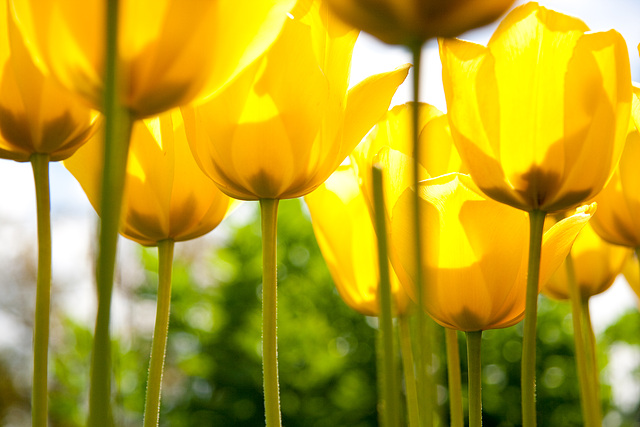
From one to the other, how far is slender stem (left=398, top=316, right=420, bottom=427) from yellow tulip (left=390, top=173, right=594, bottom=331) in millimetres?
41

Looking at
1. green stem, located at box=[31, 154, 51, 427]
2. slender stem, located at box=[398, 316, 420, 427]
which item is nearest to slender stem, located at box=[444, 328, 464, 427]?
slender stem, located at box=[398, 316, 420, 427]

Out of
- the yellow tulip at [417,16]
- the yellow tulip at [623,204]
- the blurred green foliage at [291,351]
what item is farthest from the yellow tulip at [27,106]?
the blurred green foliage at [291,351]

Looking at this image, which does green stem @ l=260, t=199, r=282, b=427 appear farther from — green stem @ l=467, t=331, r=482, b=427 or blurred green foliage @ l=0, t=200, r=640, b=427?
blurred green foliage @ l=0, t=200, r=640, b=427

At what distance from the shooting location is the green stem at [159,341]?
254mm

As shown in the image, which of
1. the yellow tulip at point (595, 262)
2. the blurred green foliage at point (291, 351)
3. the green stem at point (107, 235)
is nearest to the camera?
the green stem at point (107, 235)

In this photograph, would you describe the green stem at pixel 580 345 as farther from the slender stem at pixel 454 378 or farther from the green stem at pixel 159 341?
the green stem at pixel 159 341

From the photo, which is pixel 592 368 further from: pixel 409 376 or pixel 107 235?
pixel 107 235

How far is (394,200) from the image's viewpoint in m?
0.28

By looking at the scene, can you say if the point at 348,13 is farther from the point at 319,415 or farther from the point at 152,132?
the point at 319,415

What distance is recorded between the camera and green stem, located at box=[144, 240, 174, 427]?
25 centimetres

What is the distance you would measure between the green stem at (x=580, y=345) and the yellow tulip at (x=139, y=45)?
0.19m

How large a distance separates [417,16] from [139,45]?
7 centimetres

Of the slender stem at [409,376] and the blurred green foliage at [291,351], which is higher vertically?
the blurred green foliage at [291,351]

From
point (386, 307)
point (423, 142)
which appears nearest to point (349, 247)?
point (423, 142)
